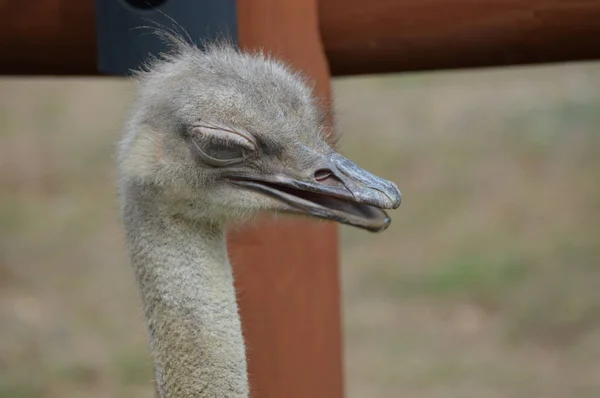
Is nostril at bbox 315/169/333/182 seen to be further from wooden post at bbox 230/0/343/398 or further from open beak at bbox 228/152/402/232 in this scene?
wooden post at bbox 230/0/343/398

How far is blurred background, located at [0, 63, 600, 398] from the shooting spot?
621cm

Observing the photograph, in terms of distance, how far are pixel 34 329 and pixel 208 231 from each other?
4.52 meters

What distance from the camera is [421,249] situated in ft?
23.9

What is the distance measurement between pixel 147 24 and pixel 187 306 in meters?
A: 0.62

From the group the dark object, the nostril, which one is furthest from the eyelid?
the dark object

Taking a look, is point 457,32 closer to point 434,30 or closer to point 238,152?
point 434,30

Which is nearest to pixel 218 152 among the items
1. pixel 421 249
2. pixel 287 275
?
pixel 287 275

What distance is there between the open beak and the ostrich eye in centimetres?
4

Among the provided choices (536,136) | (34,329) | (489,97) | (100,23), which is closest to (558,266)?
(536,136)

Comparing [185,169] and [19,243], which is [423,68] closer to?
[185,169]

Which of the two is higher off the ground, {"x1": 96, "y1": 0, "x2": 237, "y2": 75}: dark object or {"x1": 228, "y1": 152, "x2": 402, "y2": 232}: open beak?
{"x1": 96, "y1": 0, "x2": 237, "y2": 75}: dark object

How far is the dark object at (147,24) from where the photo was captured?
2.61 meters

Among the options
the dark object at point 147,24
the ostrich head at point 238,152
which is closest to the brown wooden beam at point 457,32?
the dark object at point 147,24

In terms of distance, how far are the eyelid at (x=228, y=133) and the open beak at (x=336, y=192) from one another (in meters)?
0.07
